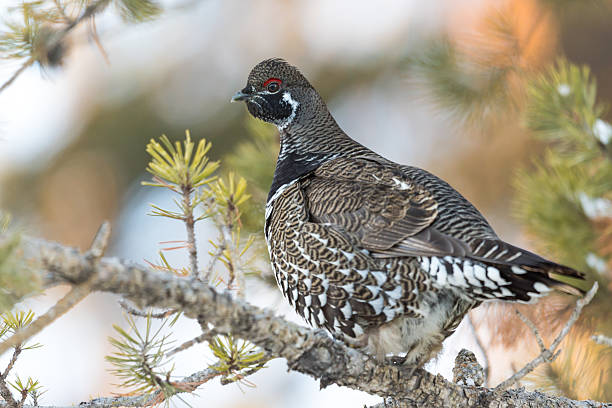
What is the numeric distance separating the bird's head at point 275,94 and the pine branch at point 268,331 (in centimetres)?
216

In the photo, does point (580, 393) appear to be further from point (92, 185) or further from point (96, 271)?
point (92, 185)

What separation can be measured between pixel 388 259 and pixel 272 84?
183 centimetres

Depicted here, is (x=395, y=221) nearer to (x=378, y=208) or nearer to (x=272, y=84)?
(x=378, y=208)

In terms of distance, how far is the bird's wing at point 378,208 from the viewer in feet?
10.5

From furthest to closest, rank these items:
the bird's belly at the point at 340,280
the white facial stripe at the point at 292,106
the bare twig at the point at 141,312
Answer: the white facial stripe at the point at 292,106, the bird's belly at the point at 340,280, the bare twig at the point at 141,312

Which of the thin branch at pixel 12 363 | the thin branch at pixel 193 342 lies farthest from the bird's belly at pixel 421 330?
→ the thin branch at pixel 12 363

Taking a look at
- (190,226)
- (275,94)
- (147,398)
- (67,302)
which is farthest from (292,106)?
(67,302)

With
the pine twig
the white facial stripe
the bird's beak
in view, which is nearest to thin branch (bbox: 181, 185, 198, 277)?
the pine twig

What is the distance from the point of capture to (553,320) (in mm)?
4137

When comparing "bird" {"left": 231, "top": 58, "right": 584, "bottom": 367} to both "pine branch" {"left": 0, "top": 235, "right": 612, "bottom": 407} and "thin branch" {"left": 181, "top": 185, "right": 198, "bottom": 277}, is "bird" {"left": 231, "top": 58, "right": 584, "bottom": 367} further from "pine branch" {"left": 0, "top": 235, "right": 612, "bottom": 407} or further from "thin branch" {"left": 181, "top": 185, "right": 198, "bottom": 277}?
"thin branch" {"left": 181, "top": 185, "right": 198, "bottom": 277}

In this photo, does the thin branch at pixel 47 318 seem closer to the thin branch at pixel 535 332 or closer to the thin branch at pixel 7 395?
the thin branch at pixel 7 395

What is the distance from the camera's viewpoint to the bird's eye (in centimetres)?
448

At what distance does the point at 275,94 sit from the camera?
14.8 ft

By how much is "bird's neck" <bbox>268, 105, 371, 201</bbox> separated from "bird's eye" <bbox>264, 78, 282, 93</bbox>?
0.81ft
